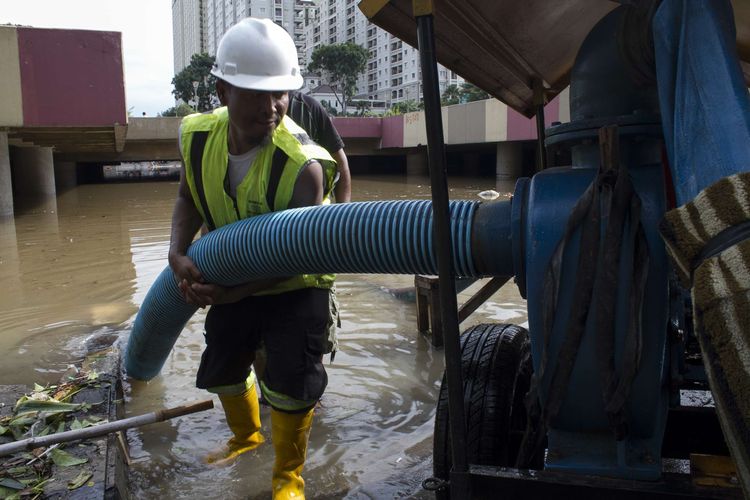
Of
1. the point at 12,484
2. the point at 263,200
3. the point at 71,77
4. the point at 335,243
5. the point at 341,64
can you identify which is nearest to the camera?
the point at 335,243

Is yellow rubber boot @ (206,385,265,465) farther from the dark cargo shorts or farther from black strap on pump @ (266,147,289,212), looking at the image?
black strap on pump @ (266,147,289,212)

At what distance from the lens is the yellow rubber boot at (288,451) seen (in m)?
2.70

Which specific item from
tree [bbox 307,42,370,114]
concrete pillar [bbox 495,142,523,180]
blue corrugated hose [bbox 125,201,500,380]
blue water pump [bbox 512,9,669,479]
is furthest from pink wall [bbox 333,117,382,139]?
tree [bbox 307,42,370,114]

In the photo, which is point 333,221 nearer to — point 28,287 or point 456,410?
point 456,410

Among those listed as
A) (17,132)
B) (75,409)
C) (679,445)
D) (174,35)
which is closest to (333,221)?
(679,445)

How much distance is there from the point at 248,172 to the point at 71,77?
43.1 feet

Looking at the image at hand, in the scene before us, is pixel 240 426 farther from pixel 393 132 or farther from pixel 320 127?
pixel 393 132

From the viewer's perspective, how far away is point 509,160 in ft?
77.7

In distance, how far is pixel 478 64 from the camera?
8.32ft

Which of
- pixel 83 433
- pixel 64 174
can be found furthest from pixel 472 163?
pixel 83 433

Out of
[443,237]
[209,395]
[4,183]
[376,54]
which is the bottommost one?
[209,395]

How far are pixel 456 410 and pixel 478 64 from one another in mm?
1451

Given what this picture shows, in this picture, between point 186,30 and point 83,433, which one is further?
point 186,30

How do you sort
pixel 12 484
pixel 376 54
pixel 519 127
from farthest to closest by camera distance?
1. pixel 376 54
2. pixel 519 127
3. pixel 12 484
